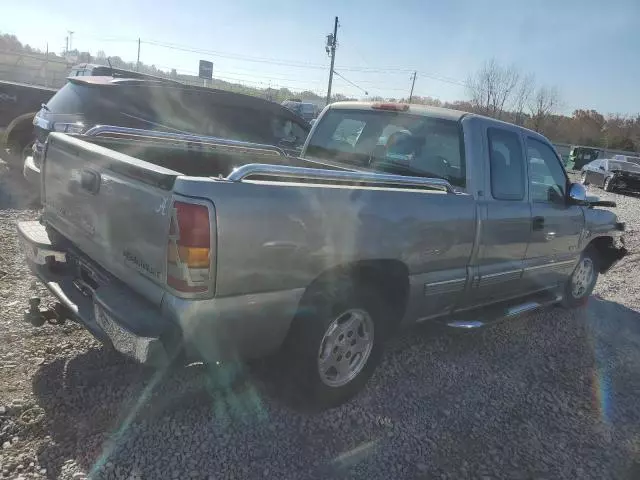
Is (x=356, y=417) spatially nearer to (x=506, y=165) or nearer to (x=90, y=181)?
(x=90, y=181)

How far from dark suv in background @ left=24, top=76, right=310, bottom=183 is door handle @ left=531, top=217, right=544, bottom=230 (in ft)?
10.2

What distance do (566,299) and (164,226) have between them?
196 inches

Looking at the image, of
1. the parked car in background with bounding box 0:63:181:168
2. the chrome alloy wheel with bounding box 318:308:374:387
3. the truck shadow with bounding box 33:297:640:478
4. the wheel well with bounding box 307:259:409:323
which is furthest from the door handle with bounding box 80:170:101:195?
the parked car in background with bounding box 0:63:181:168

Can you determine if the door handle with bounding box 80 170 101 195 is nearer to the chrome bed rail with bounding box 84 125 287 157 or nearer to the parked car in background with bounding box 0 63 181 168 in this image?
the chrome bed rail with bounding box 84 125 287 157

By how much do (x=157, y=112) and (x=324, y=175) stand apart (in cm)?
573

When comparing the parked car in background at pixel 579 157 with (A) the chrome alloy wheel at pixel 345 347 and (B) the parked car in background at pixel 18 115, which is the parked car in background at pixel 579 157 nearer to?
(B) the parked car in background at pixel 18 115

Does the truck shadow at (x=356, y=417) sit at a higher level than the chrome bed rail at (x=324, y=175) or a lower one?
lower

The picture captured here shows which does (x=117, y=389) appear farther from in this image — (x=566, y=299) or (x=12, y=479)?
(x=566, y=299)

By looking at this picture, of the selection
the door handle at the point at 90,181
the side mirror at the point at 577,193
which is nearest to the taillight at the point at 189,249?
the door handle at the point at 90,181

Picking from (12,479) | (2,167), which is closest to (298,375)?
(12,479)

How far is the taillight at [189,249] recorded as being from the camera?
7.93 ft

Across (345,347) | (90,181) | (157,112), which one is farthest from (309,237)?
(157,112)

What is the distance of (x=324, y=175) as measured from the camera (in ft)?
9.89

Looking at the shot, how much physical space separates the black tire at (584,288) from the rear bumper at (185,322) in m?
4.18
